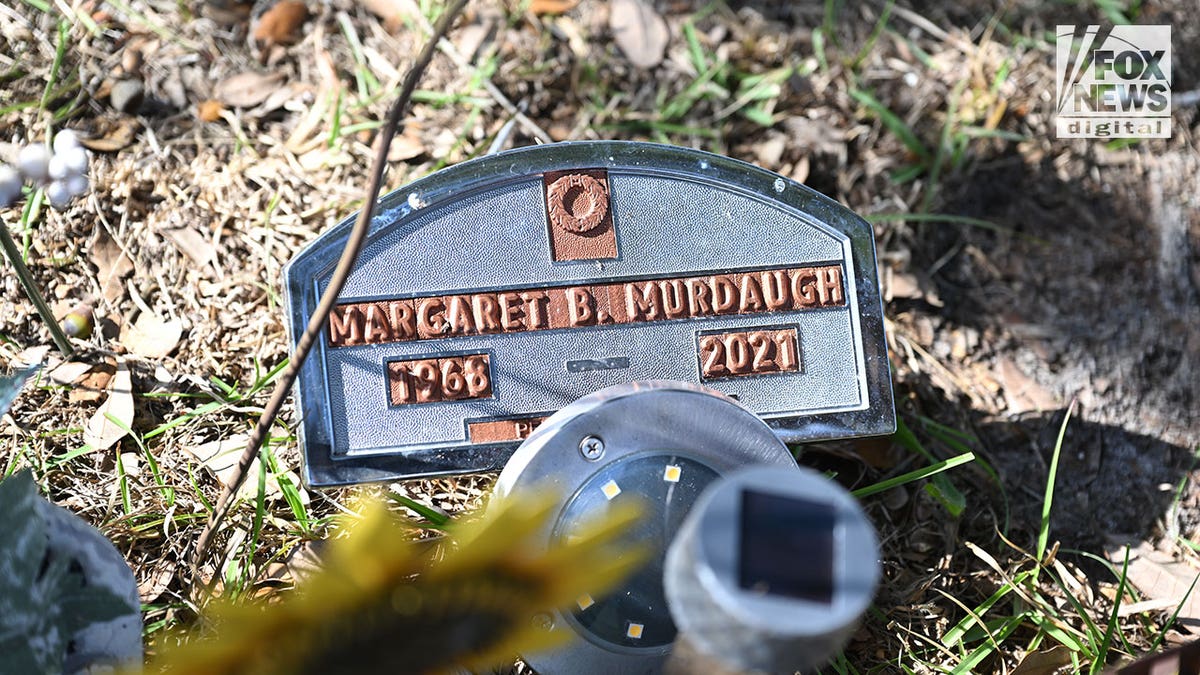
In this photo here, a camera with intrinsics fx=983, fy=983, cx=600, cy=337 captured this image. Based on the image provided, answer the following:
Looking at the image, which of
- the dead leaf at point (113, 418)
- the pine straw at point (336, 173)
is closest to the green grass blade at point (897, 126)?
the pine straw at point (336, 173)

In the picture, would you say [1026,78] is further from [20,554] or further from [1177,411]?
[20,554]

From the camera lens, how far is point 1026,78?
2.40 meters

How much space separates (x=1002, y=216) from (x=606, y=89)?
37.0 inches

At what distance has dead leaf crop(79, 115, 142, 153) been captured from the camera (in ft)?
6.62

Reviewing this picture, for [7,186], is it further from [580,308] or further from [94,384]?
[580,308]

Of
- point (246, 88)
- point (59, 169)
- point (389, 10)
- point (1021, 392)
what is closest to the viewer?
point (59, 169)

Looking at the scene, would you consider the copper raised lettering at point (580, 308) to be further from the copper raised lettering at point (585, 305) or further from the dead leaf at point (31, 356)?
the dead leaf at point (31, 356)

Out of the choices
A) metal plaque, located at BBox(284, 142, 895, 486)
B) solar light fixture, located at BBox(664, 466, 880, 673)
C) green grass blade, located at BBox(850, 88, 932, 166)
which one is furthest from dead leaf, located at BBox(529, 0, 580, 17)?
solar light fixture, located at BBox(664, 466, 880, 673)

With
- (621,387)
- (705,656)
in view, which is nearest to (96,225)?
(621,387)

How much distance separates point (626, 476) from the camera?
1339 millimetres

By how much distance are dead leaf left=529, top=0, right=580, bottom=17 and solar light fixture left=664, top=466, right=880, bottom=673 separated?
178cm

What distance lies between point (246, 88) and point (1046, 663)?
75.6 inches

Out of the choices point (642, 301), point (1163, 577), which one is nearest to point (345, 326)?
point (642, 301)

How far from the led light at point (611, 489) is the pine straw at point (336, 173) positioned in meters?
0.47
